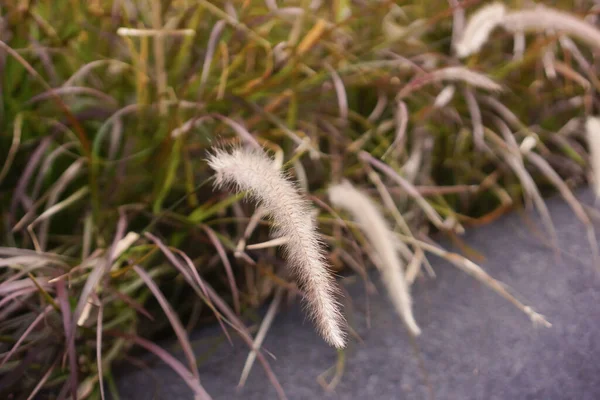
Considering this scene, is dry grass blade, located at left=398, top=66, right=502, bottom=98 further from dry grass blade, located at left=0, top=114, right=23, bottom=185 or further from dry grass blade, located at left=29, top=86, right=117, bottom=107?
dry grass blade, located at left=0, top=114, right=23, bottom=185

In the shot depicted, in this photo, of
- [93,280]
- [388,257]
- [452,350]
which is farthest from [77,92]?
[452,350]

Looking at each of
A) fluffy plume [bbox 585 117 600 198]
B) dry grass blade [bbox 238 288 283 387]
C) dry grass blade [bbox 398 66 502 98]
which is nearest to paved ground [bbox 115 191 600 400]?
dry grass blade [bbox 238 288 283 387]

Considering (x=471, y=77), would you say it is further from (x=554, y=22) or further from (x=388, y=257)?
(x=388, y=257)

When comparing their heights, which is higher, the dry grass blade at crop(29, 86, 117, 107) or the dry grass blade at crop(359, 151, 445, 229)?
the dry grass blade at crop(29, 86, 117, 107)

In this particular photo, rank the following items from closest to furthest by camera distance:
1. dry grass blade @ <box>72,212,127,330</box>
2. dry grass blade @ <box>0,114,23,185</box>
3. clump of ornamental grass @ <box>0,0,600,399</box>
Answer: dry grass blade @ <box>72,212,127,330</box>
clump of ornamental grass @ <box>0,0,600,399</box>
dry grass blade @ <box>0,114,23,185</box>

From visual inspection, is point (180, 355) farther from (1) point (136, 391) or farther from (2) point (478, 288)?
(2) point (478, 288)

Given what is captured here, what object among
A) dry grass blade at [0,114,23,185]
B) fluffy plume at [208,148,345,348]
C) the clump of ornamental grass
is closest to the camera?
fluffy plume at [208,148,345,348]

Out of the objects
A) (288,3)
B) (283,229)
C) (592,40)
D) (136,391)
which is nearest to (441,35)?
(288,3)
